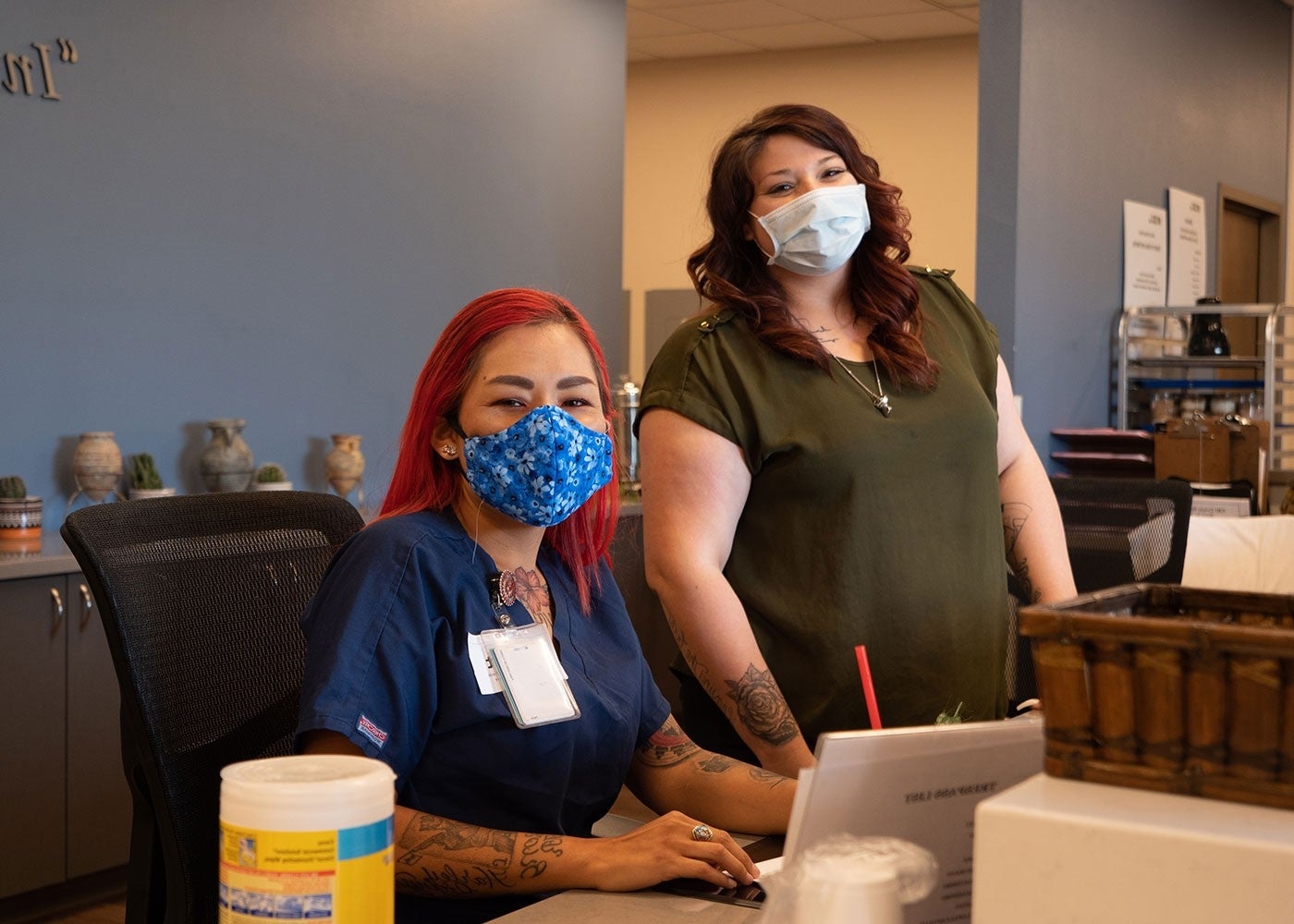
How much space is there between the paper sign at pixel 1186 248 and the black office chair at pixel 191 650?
4.98 metres

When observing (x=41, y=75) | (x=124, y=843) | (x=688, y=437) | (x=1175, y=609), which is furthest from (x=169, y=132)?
(x=1175, y=609)

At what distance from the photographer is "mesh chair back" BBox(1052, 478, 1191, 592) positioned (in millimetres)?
2465

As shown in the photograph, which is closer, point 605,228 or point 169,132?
point 169,132

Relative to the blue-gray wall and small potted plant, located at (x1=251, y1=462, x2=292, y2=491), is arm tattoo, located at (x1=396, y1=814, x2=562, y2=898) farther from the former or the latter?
the blue-gray wall

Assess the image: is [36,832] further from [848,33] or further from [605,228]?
[848,33]

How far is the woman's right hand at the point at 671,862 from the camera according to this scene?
1219mm

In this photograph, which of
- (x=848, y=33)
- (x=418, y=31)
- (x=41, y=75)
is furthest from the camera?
(x=848, y=33)

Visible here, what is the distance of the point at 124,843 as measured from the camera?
3.33 m

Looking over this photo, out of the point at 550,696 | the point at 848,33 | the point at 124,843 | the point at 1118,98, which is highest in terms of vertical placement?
the point at 848,33

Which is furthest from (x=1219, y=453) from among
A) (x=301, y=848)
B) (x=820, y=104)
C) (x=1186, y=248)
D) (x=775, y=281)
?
(x=301, y=848)

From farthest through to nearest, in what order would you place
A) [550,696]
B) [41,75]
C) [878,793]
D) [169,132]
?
[169,132] → [41,75] → [550,696] → [878,793]

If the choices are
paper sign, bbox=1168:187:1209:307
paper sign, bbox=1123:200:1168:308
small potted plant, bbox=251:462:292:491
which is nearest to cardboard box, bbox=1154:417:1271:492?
paper sign, bbox=1123:200:1168:308

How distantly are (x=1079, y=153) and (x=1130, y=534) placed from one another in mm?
2956

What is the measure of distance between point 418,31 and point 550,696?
4.12 metres
